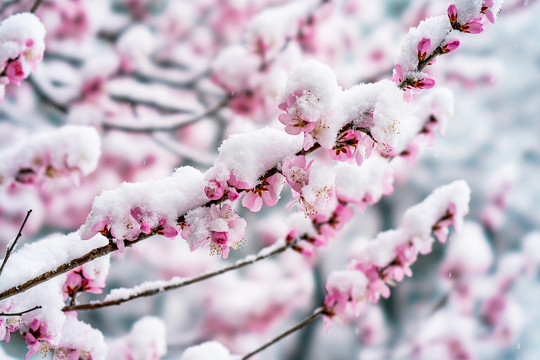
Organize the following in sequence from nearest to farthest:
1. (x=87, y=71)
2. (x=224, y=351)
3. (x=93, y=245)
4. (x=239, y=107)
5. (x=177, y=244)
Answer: (x=93, y=245) < (x=224, y=351) < (x=87, y=71) < (x=239, y=107) < (x=177, y=244)

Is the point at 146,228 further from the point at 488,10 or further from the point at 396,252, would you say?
the point at 396,252

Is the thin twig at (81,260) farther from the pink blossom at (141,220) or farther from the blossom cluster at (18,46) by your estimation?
the blossom cluster at (18,46)

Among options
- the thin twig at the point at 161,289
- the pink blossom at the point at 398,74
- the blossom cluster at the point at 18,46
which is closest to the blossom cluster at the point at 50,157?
the blossom cluster at the point at 18,46

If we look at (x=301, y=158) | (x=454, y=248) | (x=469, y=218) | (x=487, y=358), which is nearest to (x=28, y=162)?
(x=301, y=158)

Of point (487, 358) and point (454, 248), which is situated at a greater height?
point (454, 248)

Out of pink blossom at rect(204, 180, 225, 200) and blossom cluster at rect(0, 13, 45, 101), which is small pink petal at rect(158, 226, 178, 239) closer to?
pink blossom at rect(204, 180, 225, 200)

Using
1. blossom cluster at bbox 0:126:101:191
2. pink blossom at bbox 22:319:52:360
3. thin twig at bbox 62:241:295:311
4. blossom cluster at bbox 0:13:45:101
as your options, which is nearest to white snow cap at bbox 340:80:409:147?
thin twig at bbox 62:241:295:311

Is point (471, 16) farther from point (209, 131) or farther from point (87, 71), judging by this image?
point (209, 131)
